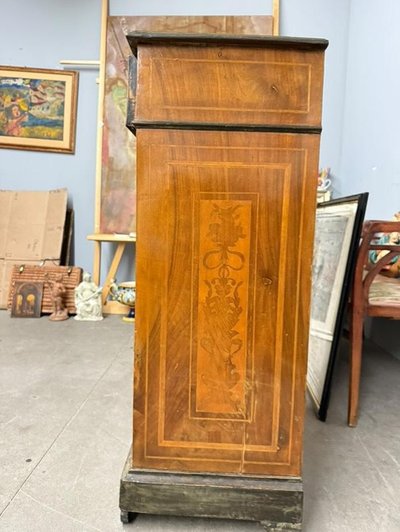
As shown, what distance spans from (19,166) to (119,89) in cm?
103

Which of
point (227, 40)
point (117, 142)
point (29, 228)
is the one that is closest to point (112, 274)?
point (29, 228)

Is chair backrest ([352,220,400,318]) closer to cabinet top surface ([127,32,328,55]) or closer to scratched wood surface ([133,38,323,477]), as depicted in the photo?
scratched wood surface ([133,38,323,477])

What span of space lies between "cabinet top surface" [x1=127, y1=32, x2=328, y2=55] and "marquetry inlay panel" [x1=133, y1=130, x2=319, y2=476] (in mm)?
172

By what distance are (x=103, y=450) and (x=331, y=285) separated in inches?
39.1

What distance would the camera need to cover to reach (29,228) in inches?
126

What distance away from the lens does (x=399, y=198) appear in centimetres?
223

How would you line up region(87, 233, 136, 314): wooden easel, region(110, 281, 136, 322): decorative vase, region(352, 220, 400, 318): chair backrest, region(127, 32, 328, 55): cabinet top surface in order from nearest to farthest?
region(127, 32, 328, 55): cabinet top surface < region(352, 220, 400, 318): chair backrest < region(110, 281, 136, 322): decorative vase < region(87, 233, 136, 314): wooden easel

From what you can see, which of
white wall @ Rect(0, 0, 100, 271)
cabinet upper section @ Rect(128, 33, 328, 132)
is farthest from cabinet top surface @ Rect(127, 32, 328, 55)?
white wall @ Rect(0, 0, 100, 271)

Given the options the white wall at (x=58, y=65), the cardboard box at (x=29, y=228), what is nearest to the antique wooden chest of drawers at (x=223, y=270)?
the cardboard box at (x=29, y=228)

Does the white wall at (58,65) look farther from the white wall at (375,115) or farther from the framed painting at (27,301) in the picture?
the white wall at (375,115)

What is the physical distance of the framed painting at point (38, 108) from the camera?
3.27m

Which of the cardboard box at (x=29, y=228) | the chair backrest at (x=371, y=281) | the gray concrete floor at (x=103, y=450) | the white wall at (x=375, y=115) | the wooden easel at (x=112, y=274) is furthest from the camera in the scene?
the cardboard box at (x=29, y=228)

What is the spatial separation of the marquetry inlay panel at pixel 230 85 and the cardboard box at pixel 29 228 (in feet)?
8.26

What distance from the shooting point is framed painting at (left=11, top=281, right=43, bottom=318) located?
2938 millimetres
